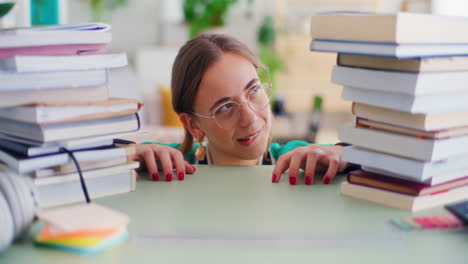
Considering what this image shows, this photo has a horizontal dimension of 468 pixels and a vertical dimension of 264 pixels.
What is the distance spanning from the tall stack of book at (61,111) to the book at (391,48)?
13.2 inches

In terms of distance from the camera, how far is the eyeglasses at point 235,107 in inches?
55.8

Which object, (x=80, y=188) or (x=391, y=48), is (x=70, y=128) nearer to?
(x=80, y=188)

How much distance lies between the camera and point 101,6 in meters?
5.75

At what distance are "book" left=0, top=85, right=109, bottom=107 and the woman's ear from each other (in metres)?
0.70

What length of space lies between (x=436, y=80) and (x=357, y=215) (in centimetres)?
24

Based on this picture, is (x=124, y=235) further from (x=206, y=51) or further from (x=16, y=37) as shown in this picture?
(x=206, y=51)

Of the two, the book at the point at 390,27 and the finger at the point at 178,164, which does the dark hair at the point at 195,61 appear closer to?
the finger at the point at 178,164

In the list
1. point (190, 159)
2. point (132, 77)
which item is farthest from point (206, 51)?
point (132, 77)

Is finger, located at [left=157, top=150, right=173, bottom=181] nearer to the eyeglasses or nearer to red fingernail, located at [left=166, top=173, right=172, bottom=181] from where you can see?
red fingernail, located at [left=166, top=173, right=172, bottom=181]

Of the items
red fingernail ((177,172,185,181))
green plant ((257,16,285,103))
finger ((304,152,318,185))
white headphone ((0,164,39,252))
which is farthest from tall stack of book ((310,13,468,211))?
green plant ((257,16,285,103))

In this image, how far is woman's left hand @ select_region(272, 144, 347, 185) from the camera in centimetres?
102

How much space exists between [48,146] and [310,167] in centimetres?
50

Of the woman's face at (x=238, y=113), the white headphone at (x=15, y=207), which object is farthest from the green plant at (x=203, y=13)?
the white headphone at (x=15, y=207)

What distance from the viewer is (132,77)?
507 cm
